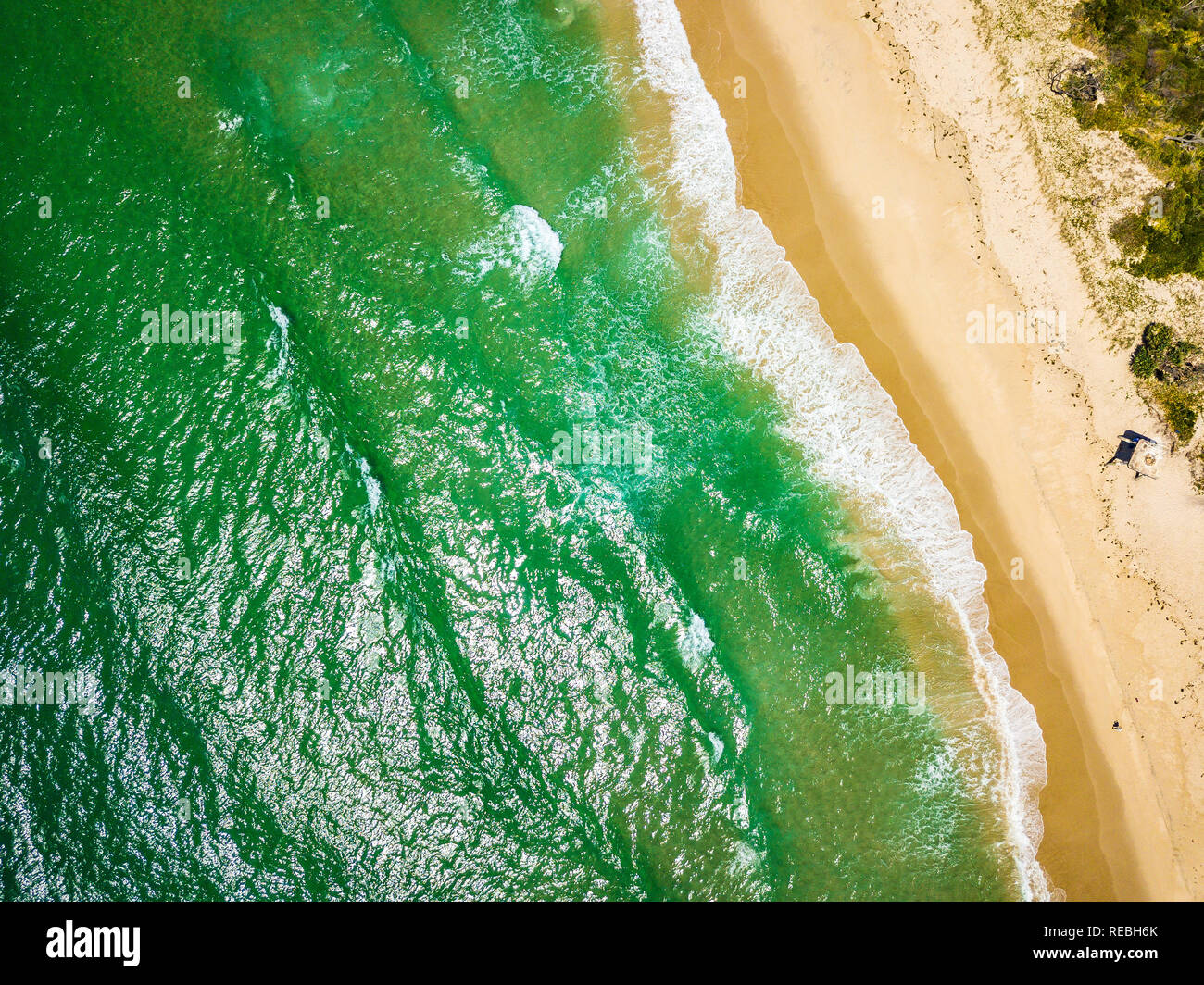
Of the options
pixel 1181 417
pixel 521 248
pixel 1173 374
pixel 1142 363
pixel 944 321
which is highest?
pixel 521 248

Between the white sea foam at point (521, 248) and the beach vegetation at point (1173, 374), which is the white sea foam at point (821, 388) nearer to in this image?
the white sea foam at point (521, 248)

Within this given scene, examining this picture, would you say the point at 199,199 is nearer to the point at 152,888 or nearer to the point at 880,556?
the point at 152,888

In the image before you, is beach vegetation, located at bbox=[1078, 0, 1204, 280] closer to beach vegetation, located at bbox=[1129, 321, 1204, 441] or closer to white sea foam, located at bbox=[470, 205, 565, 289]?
beach vegetation, located at bbox=[1129, 321, 1204, 441]

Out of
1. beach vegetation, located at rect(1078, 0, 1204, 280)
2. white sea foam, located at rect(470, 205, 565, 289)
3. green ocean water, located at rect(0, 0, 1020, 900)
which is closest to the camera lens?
green ocean water, located at rect(0, 0, 1020, 900)

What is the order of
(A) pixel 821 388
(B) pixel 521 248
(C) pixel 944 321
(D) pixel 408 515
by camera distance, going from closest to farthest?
(D) pixel 408 515, (B) pixel 521 248, (A) pixel 821 388, (C) pixel 944 321

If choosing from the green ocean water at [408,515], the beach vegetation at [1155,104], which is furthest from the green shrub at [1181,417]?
the green ocean water at [408,515]

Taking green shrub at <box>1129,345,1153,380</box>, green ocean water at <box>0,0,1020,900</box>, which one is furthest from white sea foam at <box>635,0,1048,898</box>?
green shrub at <box>1129,345,1153,380</box>

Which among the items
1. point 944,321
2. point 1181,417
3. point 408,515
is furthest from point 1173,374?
point 408,515

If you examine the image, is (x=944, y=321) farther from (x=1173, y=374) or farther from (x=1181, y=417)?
(x=1181, y=417)
